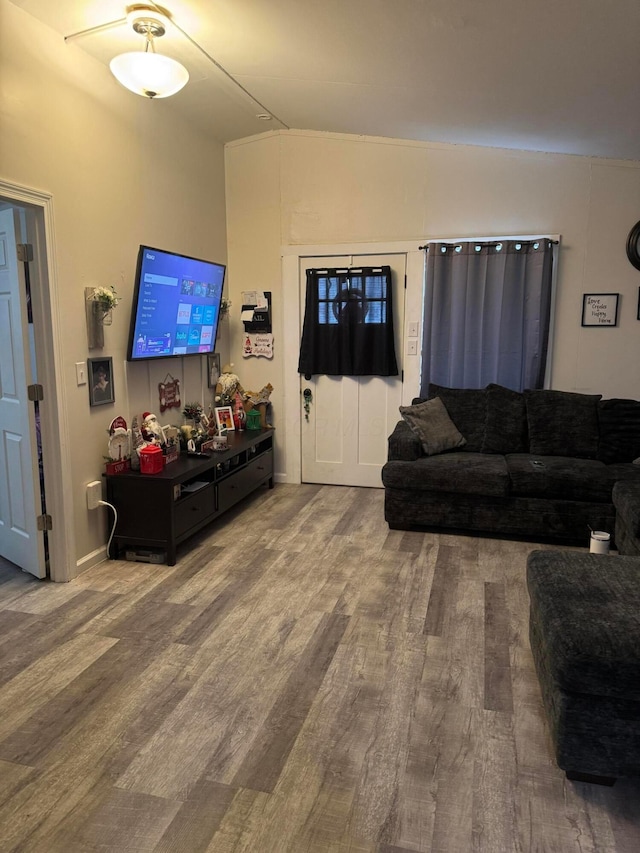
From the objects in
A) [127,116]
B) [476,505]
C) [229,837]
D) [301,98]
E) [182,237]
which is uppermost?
[301,98]

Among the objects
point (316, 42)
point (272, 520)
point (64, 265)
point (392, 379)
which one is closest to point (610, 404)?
point (392, 379)

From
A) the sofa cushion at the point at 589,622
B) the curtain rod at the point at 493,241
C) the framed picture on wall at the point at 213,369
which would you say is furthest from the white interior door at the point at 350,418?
the sofa cushion at the point at 589,622

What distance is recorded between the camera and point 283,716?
213cm

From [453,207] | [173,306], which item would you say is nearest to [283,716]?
[173,306]

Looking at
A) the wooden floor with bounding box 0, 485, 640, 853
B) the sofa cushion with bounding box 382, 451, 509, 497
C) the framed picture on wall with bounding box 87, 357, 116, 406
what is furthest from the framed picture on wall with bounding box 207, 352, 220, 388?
the wooden floor with bounding box 0, 485, 640, 853

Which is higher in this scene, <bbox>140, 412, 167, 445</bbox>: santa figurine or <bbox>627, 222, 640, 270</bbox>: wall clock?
<bbox>627, 222, 640, 270</bbox>: wall clock

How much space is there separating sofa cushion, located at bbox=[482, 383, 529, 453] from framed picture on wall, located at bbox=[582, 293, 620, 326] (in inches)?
32.1

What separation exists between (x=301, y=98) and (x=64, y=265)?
6.65ft

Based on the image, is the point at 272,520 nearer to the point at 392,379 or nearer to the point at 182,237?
the point at 392,379

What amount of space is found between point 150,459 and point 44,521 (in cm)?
67

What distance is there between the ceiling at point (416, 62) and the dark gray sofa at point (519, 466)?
1880mm

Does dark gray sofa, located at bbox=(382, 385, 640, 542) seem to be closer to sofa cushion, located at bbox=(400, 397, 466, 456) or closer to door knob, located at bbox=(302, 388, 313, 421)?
sofa cushion, located at bbox=(400, 397, 466, 456)

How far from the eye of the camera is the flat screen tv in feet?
11.8

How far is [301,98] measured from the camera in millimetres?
3959
